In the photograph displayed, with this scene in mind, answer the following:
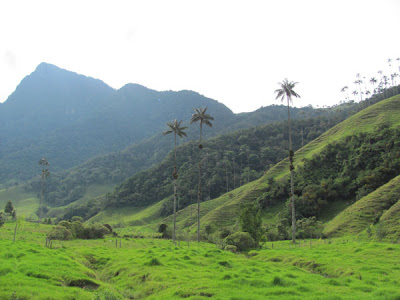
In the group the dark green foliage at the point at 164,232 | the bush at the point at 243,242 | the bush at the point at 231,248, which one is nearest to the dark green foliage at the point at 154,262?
the bush at the point at 231,248

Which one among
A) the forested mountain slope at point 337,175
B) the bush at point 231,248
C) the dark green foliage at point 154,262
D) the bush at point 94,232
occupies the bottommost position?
the bush at point 231,248

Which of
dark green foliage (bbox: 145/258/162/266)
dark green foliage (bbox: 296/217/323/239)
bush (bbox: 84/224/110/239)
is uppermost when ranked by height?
dark green foliage (bbox: 145/258/162/266)

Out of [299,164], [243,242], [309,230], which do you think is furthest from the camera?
[299,164]

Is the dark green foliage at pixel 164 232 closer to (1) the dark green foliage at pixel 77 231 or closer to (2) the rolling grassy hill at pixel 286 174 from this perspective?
(1) the dark green foliage at pixel 77 231

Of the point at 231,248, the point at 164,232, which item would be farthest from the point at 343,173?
the point at 231,248

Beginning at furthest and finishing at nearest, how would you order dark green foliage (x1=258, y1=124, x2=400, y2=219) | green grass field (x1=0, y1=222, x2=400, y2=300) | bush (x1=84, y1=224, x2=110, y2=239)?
dark green foliage (x1=258, y1=124, x2=400, y2=219) → bush (x1=84, y1=224, x2=110, y2=239) → green grass field (x1=0, y1=222, x2=400, y2=300)

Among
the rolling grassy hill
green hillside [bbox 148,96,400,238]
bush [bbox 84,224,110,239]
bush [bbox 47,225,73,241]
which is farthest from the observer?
green hillside [bbox 148,96,400,238]

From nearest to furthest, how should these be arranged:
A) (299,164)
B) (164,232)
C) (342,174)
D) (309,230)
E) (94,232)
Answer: (94,232) < (309,230) < (164,232) < (342,174) < (299,164)

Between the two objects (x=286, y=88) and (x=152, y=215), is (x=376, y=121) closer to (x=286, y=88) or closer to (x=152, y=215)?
(x=286, y=88)

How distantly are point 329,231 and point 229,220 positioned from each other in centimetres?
4005

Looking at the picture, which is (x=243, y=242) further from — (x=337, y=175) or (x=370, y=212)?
(x=337, y=175)

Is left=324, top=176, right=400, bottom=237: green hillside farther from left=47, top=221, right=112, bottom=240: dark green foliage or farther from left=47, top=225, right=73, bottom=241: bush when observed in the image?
left=47, top=225, right=73, bottom=241: bush

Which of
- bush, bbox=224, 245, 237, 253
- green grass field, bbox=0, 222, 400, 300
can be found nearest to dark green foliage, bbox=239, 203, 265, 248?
bush, bbox=224, 245, 237, 253

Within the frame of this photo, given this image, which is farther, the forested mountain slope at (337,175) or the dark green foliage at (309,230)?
the forested mountain slope at (337,175)
